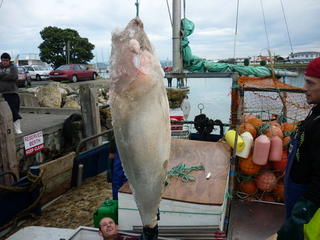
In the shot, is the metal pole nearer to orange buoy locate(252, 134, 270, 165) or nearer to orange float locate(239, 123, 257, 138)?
orange float locate(239, 123, 257, 138)

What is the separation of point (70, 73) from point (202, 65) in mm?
19934

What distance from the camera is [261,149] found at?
446 cm

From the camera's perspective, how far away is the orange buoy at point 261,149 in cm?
443

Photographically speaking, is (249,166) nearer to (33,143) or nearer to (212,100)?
(33,143)

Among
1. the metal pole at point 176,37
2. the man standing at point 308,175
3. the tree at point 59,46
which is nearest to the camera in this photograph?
the man standing at point 308,175

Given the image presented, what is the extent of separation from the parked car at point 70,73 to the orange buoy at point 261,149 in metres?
22.0

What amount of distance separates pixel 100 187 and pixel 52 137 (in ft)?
8.35

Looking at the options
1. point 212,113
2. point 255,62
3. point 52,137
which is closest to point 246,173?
point 255,62

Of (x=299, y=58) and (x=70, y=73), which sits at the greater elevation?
(x=299, y=58)

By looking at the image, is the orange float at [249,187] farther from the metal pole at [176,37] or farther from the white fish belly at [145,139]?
the white fish belly at [145,139]

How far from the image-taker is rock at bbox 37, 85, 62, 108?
13.8 metres

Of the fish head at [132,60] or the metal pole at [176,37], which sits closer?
the fish head at [132,60]

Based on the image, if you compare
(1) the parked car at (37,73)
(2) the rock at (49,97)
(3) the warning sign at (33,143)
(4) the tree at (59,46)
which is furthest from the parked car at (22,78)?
(4) the tree at (59,46)

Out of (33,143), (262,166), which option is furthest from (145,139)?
(33,143)
